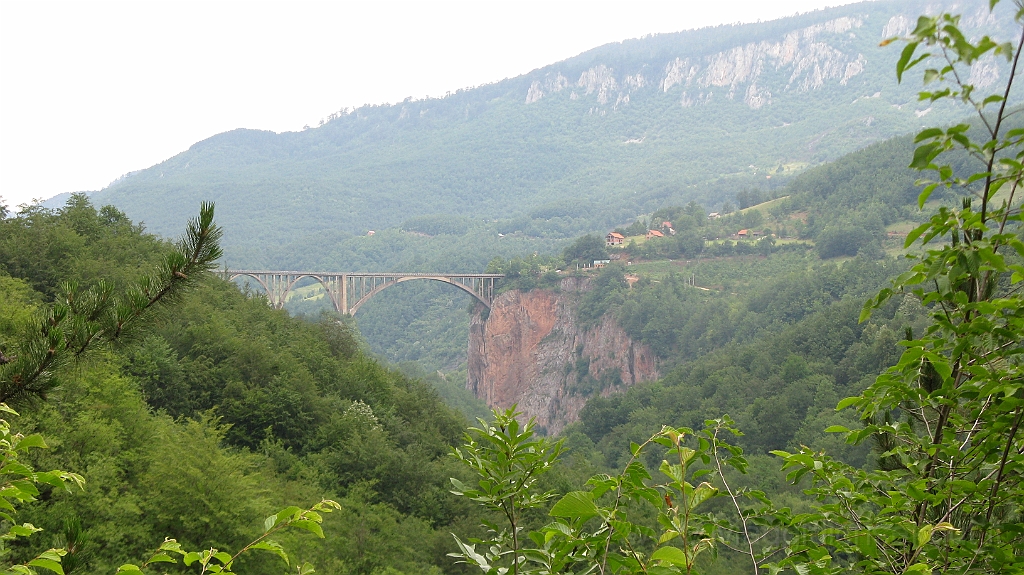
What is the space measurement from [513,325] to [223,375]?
47751 millimetres

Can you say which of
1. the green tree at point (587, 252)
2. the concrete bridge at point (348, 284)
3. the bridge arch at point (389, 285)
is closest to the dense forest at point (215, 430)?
the concrete bridge at point (348, 284)

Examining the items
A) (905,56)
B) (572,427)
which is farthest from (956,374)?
(572,427)

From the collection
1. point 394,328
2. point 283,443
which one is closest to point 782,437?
point 283,443

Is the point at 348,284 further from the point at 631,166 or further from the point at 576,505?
the point at 631,166

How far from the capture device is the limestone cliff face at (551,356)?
197 ft

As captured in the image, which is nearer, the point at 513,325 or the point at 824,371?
the point at 824,371

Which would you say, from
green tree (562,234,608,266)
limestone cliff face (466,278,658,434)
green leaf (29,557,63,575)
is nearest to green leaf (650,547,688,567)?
green leaf (29,557,63,575)

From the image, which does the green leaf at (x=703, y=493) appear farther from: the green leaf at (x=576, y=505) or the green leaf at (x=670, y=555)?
the green leaf at (x=576, y=505)

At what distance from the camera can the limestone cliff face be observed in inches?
2360

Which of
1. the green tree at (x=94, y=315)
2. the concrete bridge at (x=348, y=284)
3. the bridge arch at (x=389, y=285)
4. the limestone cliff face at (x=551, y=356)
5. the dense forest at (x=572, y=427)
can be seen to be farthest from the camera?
the limestone cliff face at (x=551, y=356)

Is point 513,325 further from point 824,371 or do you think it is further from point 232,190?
point 232,190

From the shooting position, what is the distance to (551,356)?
64188 millimetres

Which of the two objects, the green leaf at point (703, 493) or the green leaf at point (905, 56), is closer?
the green leaf at point (905, 56)

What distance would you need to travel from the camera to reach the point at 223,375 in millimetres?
18625
